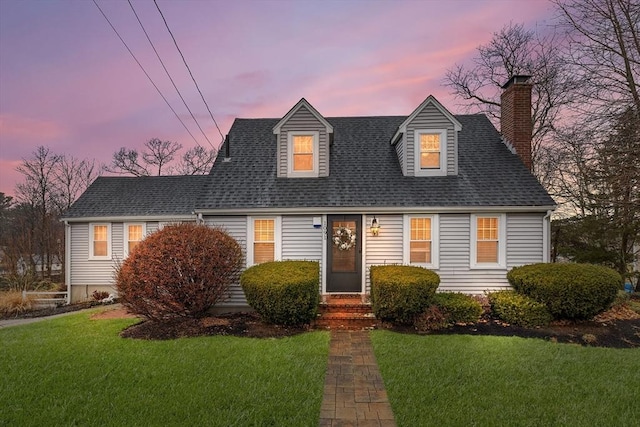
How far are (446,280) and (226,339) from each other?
21.3 ft

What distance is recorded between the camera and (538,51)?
17859 millimetres

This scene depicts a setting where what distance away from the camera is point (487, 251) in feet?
32.0

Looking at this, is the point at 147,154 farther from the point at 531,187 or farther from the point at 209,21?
the point at 531,187

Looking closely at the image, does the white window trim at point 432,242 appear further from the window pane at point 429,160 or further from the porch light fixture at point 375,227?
the window pane at point 429,160

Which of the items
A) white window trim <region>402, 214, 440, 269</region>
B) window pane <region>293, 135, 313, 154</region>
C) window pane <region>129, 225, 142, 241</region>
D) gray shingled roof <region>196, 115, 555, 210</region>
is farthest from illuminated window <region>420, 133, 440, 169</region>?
window pane <region>129, 225, 142, 241</region>

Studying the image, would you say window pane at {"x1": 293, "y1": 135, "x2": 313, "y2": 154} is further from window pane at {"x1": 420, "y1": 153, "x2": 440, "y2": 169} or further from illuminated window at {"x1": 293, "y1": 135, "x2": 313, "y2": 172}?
window pane at {"x1": 420, "y1": 153, "x2": 440, "y2": 169}

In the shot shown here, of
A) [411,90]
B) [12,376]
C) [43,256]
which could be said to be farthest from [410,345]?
[43,256]

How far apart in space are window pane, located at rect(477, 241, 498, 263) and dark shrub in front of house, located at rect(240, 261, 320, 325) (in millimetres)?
5245

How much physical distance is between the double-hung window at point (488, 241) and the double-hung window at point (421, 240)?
1161 mm

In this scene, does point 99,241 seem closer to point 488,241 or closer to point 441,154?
point 441,154

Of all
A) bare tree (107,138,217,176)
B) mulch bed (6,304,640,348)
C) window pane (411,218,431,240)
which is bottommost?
mulch bed (6,304,640,348)

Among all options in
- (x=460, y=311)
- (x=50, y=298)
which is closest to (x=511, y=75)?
(x=460, y=311)

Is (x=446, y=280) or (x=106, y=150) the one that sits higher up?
(x=106, y=150)

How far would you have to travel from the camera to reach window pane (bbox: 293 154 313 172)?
10727 millimetres
